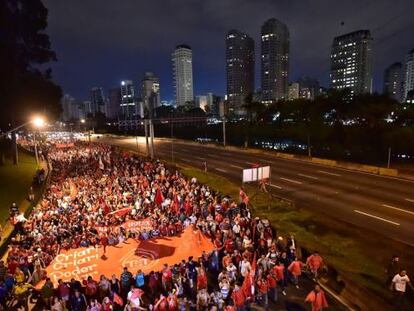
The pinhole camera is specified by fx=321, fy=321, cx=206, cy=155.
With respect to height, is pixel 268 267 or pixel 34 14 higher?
pixel 34 14

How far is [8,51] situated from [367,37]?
15173 cm

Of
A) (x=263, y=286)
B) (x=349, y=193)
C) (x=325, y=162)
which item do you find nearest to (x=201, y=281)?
(x=263, y=286)

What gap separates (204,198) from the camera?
846 inches

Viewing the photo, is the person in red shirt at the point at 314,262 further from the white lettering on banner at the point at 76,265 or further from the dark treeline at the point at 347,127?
the dark treeline at the point at 347,127

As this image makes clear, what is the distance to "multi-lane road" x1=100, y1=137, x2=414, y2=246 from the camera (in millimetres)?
18734

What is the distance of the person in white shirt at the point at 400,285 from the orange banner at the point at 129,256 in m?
7.28

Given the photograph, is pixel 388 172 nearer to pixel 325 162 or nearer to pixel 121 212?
pixel 325 162

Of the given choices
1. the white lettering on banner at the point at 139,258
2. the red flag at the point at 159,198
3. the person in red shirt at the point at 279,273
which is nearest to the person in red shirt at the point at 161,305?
the white lettering on banner at the point at 139,258

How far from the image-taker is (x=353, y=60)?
155500 millimetres

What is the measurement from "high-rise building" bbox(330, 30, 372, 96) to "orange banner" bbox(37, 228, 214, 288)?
452ft

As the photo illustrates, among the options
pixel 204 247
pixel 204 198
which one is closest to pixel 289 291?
pixel 204 247

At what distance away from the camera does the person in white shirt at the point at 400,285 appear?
9984 mm

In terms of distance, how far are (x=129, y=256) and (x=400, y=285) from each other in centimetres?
1047

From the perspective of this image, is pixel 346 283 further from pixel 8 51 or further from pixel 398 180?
pixel 8 51
